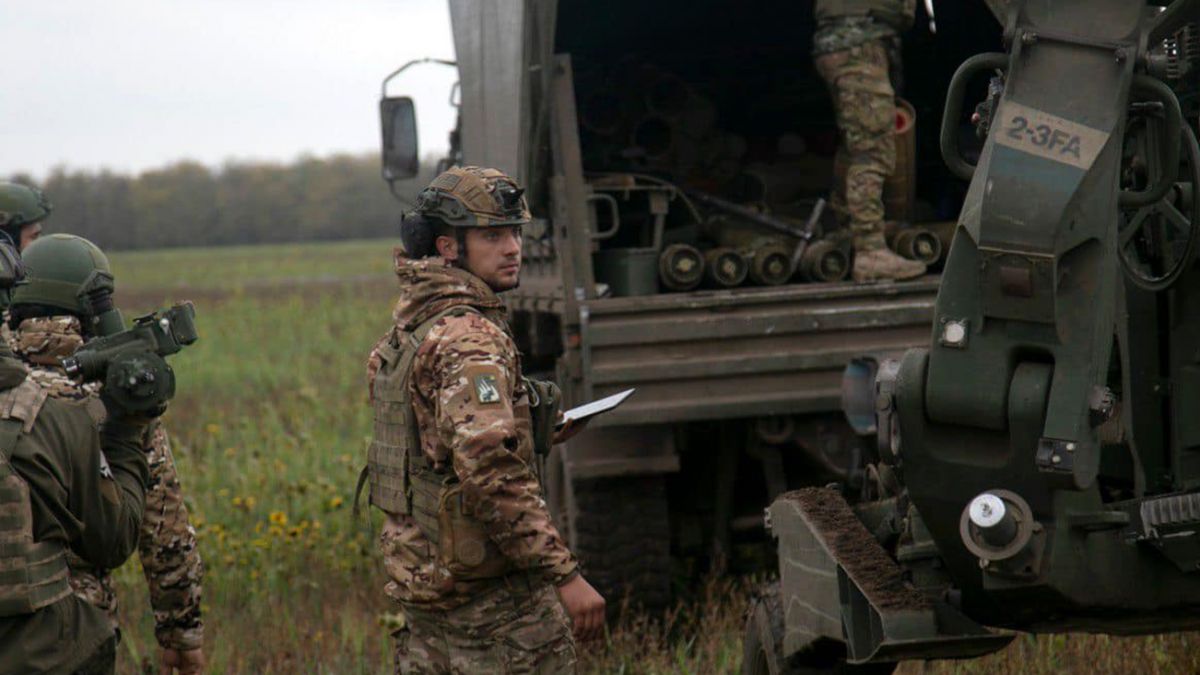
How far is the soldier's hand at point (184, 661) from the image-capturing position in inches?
224

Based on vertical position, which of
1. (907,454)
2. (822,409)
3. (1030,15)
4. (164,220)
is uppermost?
(1030,15)

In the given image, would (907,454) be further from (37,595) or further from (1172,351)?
(37,595)

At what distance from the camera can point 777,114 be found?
32.8 ft

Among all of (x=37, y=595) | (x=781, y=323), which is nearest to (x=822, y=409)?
(x=781, y=323)

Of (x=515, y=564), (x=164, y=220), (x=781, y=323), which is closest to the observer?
(x=515, y=564)

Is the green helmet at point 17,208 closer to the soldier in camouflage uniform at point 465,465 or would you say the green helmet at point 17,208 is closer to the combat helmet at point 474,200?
the soldier in camouflage uniform at point 465,465

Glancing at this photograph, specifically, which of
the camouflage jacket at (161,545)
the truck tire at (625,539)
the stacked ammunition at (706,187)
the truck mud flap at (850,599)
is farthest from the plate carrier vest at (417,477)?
the stacked ammunition at (706,187)

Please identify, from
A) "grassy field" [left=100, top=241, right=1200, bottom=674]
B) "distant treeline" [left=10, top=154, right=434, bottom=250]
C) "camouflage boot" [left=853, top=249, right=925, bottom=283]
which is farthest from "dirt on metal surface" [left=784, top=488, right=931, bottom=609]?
"distant treeline" [left=10, top=154, right=434, bottom=250]

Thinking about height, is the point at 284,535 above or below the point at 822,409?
below

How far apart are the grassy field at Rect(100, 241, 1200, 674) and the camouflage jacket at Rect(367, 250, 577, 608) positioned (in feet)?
6.99

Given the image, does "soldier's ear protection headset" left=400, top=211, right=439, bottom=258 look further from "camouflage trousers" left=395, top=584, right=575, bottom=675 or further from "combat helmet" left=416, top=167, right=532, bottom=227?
"camouflage trousers" left=395, top=584, right=575, bottom=675

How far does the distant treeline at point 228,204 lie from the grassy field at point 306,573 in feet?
155

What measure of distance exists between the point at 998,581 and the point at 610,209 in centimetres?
417

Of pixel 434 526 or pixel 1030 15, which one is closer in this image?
pixel 1030 15
